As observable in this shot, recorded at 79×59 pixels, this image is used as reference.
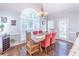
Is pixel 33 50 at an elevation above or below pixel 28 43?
below

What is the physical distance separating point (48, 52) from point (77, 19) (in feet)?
2.47

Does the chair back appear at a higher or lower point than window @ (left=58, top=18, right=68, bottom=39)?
lower

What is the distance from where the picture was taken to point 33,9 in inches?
66.3

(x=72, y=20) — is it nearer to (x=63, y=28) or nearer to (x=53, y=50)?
(x=63, y=28)

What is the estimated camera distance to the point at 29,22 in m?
1.74

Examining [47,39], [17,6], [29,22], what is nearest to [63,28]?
[47,39]

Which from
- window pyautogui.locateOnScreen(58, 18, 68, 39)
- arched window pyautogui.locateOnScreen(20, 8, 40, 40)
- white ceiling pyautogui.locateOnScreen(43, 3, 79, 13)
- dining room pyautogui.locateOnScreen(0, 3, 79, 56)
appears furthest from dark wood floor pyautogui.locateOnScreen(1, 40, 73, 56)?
white ceiling pyautogui.locateOnScreen(43, 3, 79, 13)

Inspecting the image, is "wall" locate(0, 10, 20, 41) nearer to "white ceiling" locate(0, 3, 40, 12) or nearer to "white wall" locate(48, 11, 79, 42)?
"white ceiling" locate(0, 3, 40, 12)

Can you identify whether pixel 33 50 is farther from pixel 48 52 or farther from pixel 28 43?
pixel 48 52

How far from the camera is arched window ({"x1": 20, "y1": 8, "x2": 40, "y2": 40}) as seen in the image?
1700mm

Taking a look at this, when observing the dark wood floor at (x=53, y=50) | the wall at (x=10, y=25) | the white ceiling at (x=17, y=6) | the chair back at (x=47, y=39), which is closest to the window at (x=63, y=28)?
the dark wood floor at (x=53, y=50)

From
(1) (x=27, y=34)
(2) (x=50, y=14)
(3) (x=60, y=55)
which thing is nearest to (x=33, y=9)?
(2) (x=50, y=14)

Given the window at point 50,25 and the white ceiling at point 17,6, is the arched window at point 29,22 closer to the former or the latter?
the white ceiling at point 17,6

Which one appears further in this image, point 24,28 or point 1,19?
point 24,28
